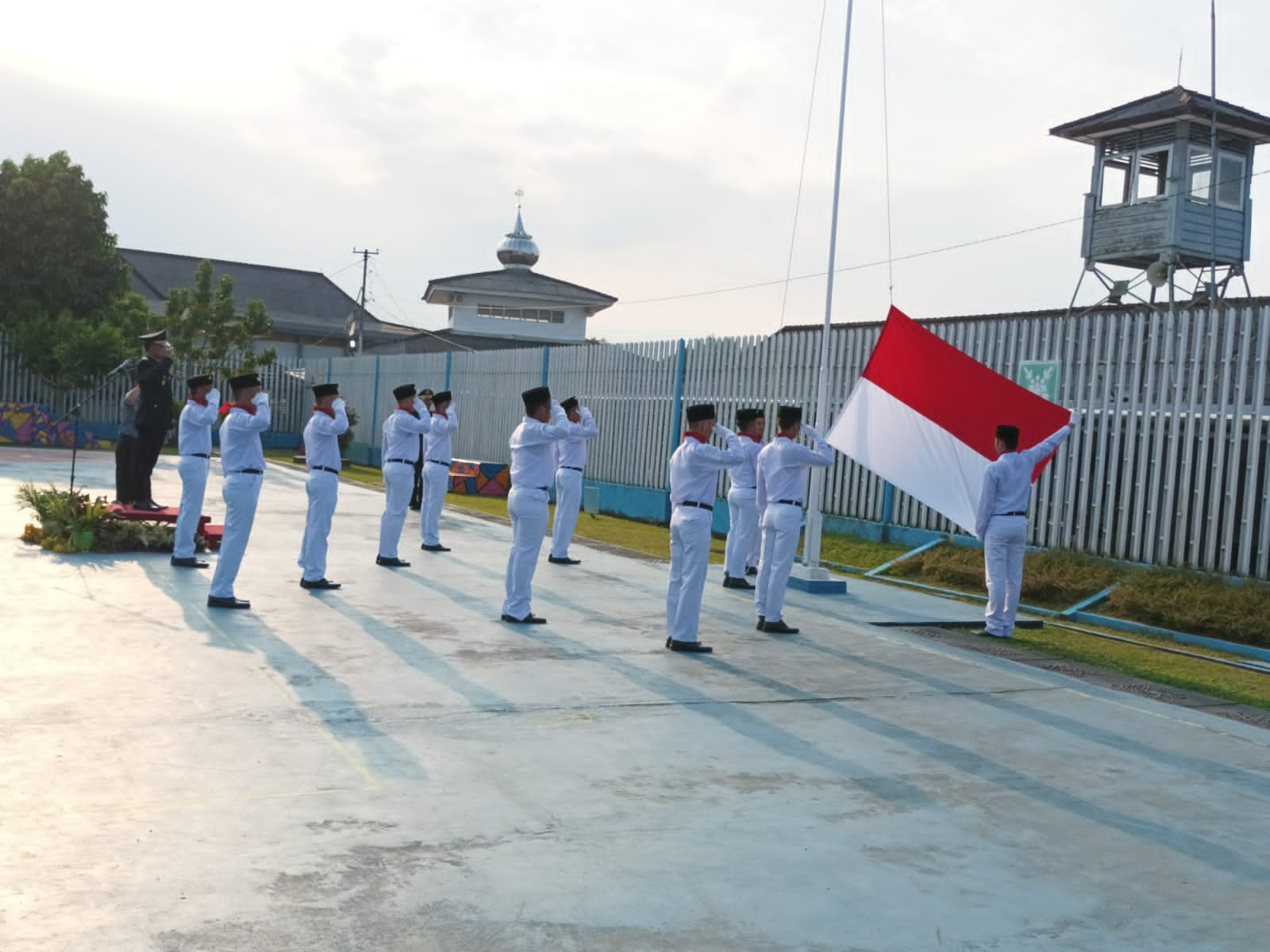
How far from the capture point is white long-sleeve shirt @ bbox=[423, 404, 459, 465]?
14.2 m

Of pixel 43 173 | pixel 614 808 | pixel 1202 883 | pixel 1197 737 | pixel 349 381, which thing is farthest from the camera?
pixel 349 381

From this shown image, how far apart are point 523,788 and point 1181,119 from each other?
20.1 m

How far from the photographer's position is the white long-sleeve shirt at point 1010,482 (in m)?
10.2

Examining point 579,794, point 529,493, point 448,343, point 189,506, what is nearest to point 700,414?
point 529,493

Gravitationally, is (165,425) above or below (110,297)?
below

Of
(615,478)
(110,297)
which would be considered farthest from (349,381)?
(615,478)

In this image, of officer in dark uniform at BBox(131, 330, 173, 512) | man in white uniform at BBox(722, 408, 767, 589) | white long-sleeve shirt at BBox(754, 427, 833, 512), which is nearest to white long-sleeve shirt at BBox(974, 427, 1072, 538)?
white long-sleeve shirt at BBox(754, 427, 833, 512)

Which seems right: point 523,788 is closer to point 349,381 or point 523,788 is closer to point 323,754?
point 323,754

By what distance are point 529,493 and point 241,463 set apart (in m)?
2.32

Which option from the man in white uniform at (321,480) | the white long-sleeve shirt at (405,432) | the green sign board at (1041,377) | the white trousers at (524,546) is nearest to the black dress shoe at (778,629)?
the white trousers at (524,546)

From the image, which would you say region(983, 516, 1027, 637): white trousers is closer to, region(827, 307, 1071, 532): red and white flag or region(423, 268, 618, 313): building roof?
region(827, 307, 1071, 532): red and white flag

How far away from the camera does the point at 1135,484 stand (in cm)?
1241

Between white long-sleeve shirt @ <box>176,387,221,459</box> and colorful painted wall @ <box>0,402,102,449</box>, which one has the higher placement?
white long-sleeve shirt @ <box>176,387,221,459</box>

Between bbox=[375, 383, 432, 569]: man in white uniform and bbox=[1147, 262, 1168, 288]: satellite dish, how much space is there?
14138 millimetres
